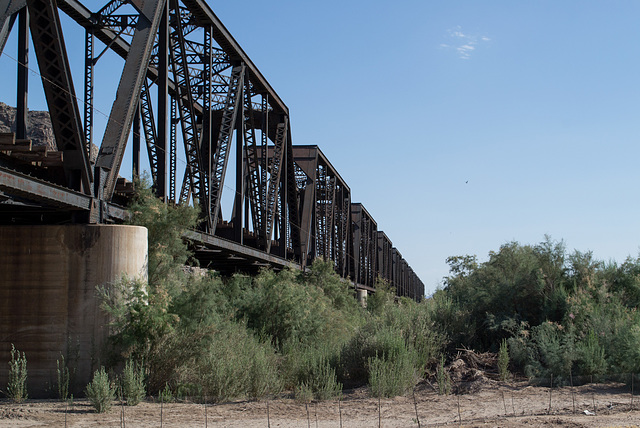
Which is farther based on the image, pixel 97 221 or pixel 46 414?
pixel 97 221

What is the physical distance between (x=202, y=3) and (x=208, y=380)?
1326 centimetres

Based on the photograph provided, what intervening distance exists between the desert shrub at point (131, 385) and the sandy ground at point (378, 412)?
248mm

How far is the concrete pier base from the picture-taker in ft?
44.2

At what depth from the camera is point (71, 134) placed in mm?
13680

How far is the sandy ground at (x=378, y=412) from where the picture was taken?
1081 centimetres

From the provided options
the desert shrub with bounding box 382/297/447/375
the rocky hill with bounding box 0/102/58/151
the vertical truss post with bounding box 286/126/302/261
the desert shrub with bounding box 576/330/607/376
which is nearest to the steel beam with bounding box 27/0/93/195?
the desert shrub with bounding box 382/297/447/375

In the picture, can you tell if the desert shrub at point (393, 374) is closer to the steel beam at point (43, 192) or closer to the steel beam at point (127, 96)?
the steel beam at point (43, 192)

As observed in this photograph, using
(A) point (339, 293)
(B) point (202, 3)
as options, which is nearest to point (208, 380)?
(B) point (202, 3)

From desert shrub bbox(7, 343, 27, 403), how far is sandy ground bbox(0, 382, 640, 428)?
385 mm

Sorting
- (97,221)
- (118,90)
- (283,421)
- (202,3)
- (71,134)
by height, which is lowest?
(283,421)

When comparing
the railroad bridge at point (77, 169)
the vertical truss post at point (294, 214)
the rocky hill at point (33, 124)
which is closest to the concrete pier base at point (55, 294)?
the railroad bridge at point (77, 169)

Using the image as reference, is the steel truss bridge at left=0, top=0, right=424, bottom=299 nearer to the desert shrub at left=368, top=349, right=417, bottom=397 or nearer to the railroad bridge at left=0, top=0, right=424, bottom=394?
the railroad bridge at left=0, top=0, right=424, bottom=394

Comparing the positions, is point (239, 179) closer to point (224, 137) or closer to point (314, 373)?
point (224, 137)

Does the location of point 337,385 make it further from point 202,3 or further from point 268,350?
point 202,3
